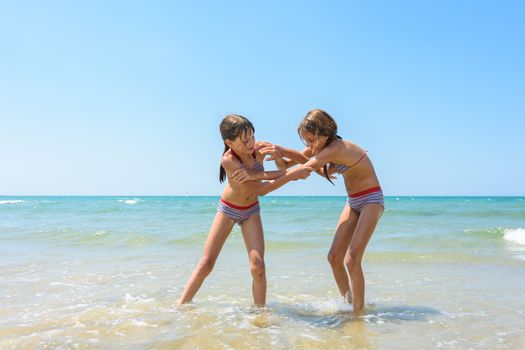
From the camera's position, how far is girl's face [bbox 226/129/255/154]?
15.9 feet

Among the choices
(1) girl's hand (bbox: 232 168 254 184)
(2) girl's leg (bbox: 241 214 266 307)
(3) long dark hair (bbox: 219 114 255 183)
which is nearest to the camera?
(3) long dark hair (bbox: 219 114 255 183)

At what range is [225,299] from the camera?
241 inches

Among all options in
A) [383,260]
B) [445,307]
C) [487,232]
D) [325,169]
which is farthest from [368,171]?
[487,232]

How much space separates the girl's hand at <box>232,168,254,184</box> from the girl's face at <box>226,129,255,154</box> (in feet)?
0.70

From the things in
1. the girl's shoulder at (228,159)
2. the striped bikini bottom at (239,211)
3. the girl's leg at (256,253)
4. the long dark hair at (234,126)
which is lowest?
the girl's leg at (256,253)

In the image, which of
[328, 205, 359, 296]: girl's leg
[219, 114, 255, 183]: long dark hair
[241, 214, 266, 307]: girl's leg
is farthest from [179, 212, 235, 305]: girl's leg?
[328, 205, 359, 296]: girl's leg

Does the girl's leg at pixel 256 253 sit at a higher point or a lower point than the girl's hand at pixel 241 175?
lower

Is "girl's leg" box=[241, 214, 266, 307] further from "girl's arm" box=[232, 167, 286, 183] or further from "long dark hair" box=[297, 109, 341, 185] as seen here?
"long dark hair" box=[297, 109, 341, 185]

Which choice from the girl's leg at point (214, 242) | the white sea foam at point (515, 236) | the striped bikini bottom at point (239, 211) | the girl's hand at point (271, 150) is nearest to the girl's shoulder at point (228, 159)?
the girl's hand at point (271, 150)

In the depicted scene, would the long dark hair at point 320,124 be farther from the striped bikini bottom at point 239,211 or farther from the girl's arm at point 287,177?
the striped bikini bottom at point 239,211

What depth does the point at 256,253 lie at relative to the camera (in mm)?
5027

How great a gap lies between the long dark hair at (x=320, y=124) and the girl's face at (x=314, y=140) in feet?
0.09

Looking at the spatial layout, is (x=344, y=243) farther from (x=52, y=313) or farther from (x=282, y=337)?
(x=52, y=313)

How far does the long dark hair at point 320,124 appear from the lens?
4.83 m
